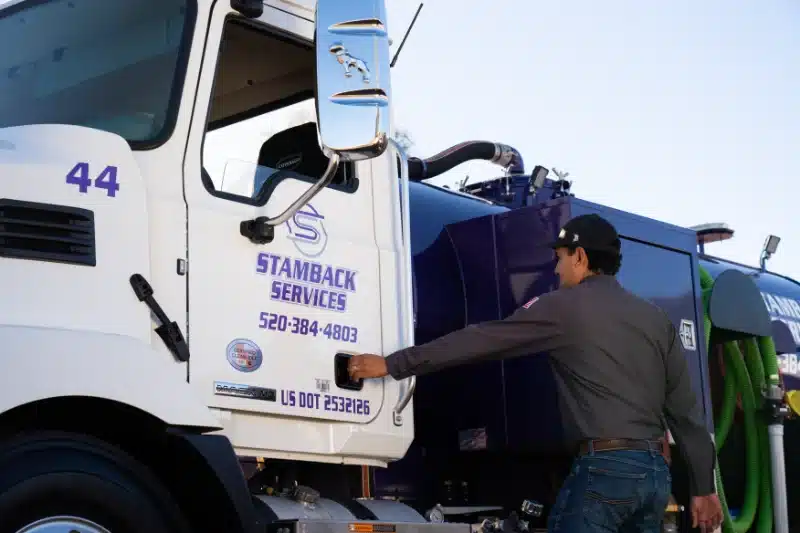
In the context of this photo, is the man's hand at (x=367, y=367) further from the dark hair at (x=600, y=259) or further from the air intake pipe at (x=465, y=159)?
the air intake pipe at (x=465, y=159)

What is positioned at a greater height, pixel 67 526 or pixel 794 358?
pixel 794 358

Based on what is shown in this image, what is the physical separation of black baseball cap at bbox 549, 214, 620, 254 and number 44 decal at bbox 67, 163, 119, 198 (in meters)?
1.65

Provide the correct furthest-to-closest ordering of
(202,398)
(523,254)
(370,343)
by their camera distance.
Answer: (523,254), (370,343), (202,398)

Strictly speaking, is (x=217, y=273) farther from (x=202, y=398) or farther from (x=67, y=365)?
(x=67, y=365)

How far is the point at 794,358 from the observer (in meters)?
7.33

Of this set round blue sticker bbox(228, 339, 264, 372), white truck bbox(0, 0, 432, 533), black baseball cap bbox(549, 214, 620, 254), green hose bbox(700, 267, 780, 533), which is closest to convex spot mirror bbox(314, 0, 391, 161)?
white truck bbox(0, 0, 432, 533)

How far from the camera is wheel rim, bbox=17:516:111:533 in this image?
317 cm

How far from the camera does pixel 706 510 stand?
438 cm

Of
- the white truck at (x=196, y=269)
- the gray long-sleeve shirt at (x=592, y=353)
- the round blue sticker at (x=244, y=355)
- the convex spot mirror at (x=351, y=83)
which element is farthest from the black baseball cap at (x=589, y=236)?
the round blue sticker at (x=244, y=355)

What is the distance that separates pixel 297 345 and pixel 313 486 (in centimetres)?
58

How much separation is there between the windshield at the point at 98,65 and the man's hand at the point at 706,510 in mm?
2240

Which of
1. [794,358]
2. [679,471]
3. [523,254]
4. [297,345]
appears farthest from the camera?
[794,358]

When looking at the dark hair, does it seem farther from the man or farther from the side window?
the side window

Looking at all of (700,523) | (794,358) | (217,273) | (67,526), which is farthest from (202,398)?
(794,358)
